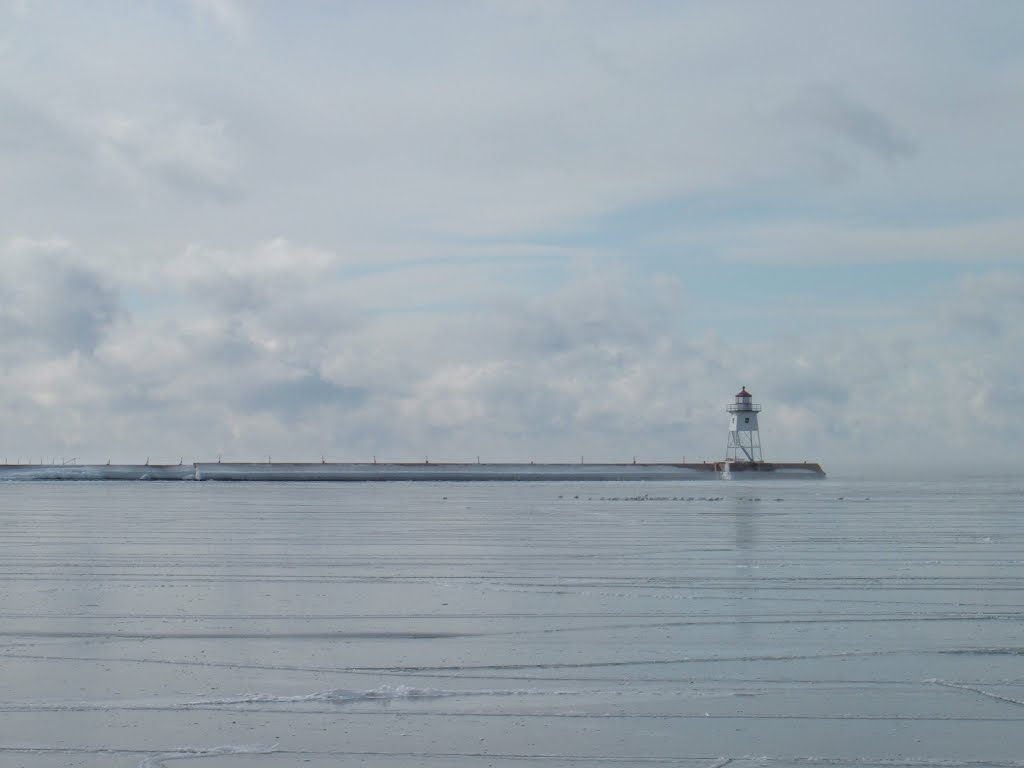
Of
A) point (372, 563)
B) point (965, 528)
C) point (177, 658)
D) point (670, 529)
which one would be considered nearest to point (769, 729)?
point (177, 658)

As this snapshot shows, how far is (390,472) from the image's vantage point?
355 feet

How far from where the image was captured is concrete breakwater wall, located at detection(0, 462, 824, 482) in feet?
347

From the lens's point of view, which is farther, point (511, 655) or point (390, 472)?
point (390, 472)

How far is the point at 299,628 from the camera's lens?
47.4 feet

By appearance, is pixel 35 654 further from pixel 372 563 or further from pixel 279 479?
pixel 279 479

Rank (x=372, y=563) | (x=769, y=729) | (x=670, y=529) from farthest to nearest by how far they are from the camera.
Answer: (x=670, y=529), (x=372, y=563), (x=769, y=729)

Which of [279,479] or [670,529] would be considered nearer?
[670,529]

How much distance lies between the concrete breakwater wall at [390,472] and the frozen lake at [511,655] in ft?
261

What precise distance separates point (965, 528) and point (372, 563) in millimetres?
19904

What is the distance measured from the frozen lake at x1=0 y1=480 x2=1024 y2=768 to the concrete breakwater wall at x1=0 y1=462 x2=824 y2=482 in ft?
261

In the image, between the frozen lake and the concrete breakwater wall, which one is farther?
the concrete breakwater wall

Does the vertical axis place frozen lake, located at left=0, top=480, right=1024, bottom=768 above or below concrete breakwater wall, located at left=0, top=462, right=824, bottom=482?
below

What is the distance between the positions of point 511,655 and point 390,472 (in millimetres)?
96472

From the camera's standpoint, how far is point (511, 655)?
12.6 m
